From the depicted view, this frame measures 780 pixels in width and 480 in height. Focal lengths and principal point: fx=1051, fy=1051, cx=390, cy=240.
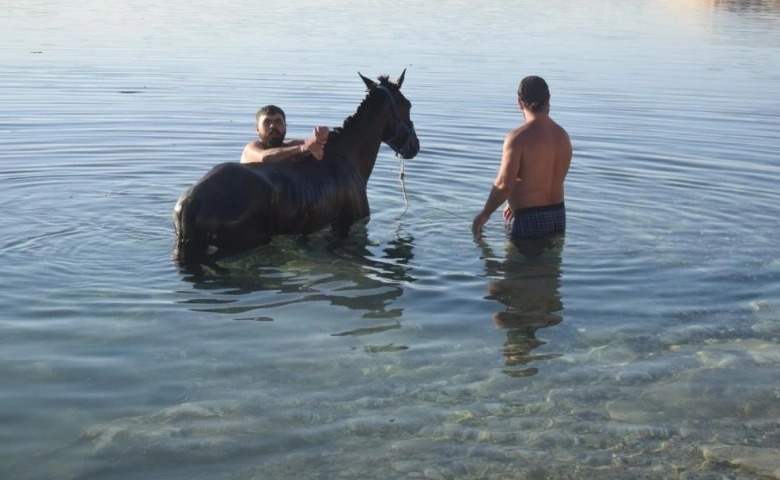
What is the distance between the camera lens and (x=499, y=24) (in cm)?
3728

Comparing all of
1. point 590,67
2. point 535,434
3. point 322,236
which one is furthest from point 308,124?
point 535,434

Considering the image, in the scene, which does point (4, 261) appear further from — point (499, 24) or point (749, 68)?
point (499, 24)

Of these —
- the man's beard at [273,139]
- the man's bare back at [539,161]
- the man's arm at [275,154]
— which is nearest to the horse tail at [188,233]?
the man's arm at [275,154]

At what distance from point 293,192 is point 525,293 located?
8.19 ft

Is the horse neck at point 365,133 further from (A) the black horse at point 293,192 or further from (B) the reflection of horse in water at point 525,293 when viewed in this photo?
(B) the reflection of horse in water at point 525,293

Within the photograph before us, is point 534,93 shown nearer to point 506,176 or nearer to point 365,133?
point 506,176

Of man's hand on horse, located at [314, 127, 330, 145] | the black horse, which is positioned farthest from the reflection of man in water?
man's hand on horse, located at [314, 127, 330, 145]

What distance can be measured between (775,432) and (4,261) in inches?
261

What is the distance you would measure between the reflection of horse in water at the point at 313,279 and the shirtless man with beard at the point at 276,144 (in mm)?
849

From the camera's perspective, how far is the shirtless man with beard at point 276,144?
1009 centimetres

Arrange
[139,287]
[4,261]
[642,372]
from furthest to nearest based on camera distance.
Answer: [4,261], [139,287], [642,372]

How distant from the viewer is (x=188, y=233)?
29.7 feet

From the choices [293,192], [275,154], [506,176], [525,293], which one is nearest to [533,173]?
[506,176]

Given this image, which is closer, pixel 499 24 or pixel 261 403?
pixel 261 403
